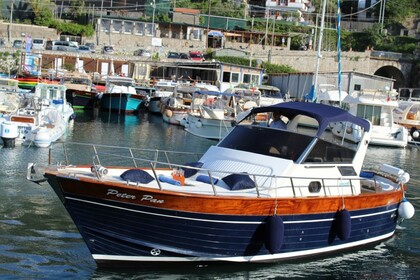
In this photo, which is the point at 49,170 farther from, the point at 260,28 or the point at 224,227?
the point at 260,28

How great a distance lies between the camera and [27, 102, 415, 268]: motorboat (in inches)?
443

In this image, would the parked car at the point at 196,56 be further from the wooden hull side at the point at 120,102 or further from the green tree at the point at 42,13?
the wooden hull side at the point at 120,102

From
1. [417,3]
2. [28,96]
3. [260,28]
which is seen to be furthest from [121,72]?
[417,3]

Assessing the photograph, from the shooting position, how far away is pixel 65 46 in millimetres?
62438

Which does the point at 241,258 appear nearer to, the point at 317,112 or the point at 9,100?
the point at 317,112

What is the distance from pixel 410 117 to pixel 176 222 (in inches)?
1434

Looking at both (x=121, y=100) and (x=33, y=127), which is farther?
(x=121, y=100)

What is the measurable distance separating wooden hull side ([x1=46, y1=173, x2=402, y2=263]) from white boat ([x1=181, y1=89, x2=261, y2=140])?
1955 centimetres


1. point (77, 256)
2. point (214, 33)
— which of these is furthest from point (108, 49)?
point (77, 256)

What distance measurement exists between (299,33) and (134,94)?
36337 millimetres

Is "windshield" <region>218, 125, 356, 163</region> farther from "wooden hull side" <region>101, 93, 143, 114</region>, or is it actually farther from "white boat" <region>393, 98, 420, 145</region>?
"wooden hull side" <region>101, 93, 143, 114</region>

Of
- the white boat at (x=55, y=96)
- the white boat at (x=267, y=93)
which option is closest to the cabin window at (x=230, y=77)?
the white boat at (x=267, y=93)

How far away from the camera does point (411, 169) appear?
1120 inches

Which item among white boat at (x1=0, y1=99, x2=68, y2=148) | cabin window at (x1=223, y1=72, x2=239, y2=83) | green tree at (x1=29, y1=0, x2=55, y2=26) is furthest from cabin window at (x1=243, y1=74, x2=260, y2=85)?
white boat at (x1=0, y1=99, x2=68, y2=148)
